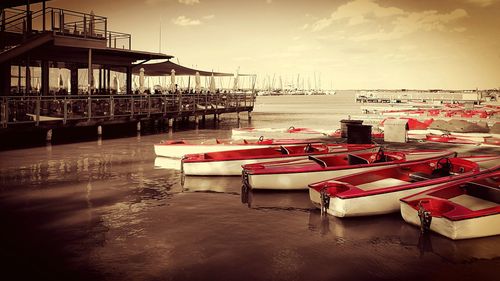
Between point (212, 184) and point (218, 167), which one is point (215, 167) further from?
point (212, 184)

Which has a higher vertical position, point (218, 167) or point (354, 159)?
point (354, 159)

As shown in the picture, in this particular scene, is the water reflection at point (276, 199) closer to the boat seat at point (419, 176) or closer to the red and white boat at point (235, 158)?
the red and white boat at point (235, 158)

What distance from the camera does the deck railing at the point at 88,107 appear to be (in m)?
18.3

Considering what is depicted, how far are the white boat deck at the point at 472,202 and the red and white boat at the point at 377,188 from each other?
0.41 m

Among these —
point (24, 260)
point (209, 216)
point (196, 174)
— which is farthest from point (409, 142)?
point (24, 260)

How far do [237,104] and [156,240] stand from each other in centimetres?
3238

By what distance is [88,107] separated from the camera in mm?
21359

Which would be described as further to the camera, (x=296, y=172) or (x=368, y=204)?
(x=296, y=172)

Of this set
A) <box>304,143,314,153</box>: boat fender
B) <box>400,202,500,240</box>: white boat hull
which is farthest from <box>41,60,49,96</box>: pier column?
<box>400,202,500,240</box>: white boat hull

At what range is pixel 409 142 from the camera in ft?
75.2

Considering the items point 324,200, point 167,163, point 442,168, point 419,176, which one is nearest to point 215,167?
point 167,163

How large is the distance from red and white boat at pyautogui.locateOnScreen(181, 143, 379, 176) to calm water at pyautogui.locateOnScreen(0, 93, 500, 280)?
0.88 metres

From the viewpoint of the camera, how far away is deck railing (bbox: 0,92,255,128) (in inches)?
722

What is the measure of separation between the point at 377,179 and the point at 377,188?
90cm
